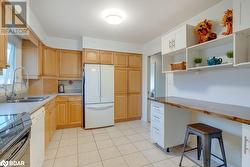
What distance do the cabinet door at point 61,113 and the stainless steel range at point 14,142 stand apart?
239 cm

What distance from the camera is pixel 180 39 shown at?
2469 mm

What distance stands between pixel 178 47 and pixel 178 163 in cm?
190

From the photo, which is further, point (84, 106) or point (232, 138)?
point (84, 106)

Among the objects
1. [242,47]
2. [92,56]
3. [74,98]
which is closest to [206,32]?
[242,47]

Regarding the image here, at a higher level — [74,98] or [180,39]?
[180,39]

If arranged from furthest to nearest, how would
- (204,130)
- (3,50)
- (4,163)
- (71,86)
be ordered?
(71,86)
(204,130)
(3,50)
(4,163)

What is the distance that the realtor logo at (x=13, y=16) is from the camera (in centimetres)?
169

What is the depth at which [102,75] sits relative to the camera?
3930 mm

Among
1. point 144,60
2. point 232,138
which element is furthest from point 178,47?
point 144,60

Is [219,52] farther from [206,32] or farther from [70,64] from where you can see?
[70,64]

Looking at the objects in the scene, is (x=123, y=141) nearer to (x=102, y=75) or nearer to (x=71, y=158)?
(x=71, y=158)

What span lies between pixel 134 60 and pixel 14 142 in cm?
392

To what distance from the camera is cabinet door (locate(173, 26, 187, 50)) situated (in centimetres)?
237

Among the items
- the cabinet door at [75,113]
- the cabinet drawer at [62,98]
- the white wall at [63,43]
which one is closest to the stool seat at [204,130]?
the cabinet door at [75,113]
